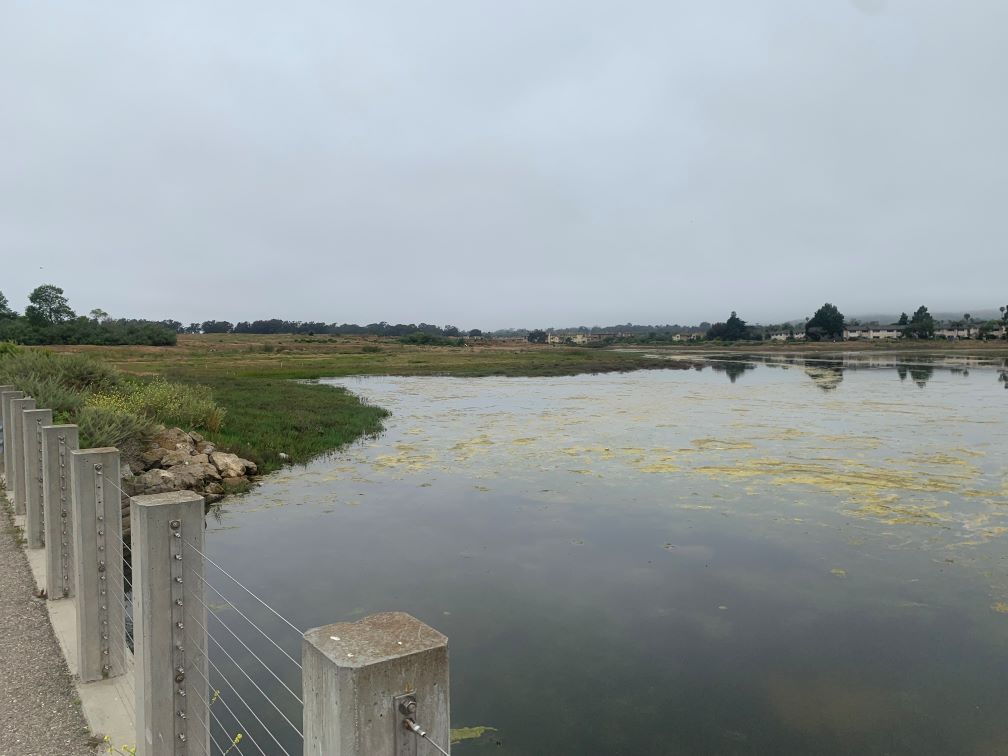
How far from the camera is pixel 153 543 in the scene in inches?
121

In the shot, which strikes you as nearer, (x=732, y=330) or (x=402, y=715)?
(x=402, y=715)

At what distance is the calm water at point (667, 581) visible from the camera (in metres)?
5.75

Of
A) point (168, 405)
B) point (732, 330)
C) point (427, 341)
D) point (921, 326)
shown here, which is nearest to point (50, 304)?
point (427, 341)

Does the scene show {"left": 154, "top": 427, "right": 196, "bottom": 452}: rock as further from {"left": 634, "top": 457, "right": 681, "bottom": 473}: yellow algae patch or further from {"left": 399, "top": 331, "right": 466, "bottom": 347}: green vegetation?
{"left": 399, "top": 331, "right": 466, "bottom": 347}: green vegetation

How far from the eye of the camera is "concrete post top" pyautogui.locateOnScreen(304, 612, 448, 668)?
1.75 m

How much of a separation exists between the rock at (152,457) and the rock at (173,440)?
0.23 m

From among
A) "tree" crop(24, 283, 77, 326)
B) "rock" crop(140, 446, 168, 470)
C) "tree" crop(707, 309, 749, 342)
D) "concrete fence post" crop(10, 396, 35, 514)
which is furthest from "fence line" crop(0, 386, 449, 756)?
"tree" crop(707, 309, 749, 342)

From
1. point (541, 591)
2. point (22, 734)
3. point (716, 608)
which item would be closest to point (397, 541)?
point (541, 591)

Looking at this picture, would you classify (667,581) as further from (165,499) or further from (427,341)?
(427,341)

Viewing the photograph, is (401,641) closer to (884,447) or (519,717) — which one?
(519,717)

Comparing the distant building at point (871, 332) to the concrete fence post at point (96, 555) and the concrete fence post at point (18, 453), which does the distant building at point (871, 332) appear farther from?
the concrete fence post at point (96, 555)

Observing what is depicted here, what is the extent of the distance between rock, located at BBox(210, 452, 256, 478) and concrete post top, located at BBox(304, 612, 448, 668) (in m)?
12.7

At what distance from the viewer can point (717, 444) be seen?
1834 centimetres

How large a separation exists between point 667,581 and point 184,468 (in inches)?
341
